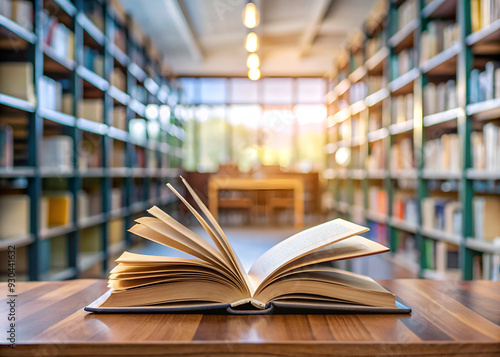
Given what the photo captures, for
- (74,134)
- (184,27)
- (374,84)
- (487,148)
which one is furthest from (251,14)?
(184,27)

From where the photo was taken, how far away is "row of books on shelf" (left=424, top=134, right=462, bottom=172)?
2.84 metres

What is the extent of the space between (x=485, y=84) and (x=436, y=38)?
2.90ft

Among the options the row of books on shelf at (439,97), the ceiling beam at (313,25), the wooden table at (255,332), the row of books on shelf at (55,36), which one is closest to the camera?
the wooden table at (255,332)

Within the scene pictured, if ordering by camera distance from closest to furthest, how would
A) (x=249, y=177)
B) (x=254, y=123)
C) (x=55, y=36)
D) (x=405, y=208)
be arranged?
(x=55, y=36)
(x=405, y=208)
(x=249, y=177)
(x=254, y=123)

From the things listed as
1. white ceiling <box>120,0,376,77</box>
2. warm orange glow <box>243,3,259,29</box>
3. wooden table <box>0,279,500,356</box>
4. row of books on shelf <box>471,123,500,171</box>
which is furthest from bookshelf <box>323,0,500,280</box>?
wooden table <box>0,279,500,356</box>

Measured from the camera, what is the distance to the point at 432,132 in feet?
11.5

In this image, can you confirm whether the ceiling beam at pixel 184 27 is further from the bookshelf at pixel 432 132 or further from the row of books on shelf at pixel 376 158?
the row of books on shelf at pixel 376 158

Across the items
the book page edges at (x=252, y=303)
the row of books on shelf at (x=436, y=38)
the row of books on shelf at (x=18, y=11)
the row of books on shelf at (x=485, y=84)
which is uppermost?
the row of books on shelf at (x=436, y=38)

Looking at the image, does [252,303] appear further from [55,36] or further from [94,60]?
[94,60]

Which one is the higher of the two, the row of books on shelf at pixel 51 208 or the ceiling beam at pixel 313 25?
the ceiling beam at pixel 313 25

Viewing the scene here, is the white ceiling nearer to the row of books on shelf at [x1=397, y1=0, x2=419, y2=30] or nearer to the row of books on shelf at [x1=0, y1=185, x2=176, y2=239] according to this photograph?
the row of books on shelf at [x1=397, y1=0, x2=419, y2=30]

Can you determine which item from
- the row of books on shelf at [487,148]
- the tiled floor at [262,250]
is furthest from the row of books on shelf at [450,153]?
the tiled floor at [262,250]

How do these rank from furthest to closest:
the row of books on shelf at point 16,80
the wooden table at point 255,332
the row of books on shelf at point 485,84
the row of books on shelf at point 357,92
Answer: the row of books on shelf at point 357,92 → the row of books on shelf at point 16,80 → the row of books on shelf at point 485,84 → the wooden table at point 255,332

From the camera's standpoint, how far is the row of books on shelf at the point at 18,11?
2229 mm
